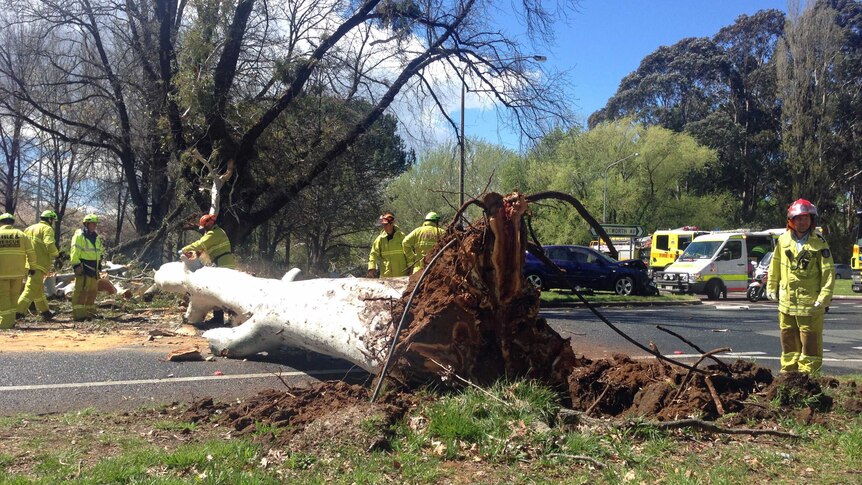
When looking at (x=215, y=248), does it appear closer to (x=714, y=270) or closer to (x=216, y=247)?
(x=216, y=247)

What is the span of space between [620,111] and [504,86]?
139 ft

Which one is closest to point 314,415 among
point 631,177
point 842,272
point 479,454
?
point 479,454

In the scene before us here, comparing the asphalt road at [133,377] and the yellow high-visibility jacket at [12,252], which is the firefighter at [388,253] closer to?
the asphalt road at [133,377]

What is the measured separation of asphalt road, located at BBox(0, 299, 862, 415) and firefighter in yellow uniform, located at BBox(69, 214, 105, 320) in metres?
3.28

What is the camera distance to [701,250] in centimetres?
2144

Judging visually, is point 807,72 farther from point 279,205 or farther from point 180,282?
point 180,282

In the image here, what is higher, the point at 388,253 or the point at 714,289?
the point at 388,253

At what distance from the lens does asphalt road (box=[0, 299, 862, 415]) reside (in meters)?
5.31

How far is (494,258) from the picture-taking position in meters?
4.32

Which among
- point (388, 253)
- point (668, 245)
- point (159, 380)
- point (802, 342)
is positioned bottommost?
point (159, 380)

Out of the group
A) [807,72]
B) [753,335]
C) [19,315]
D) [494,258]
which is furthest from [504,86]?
[807,72]

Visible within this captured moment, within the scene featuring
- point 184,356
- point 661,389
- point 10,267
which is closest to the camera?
point 661,389

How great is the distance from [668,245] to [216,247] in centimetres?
2447

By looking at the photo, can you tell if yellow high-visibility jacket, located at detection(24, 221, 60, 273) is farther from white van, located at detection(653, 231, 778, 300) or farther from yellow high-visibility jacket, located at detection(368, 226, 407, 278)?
white van, located at detection(653, 231, 778, 300)
